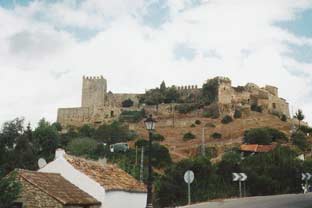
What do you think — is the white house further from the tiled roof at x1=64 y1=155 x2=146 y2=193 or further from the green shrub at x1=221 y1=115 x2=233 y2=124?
the green shrub at x1=221 y1=115 x2=233 y2=124

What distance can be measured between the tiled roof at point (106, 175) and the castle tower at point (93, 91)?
88138 mm

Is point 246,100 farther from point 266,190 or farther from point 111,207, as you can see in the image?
point 111,207

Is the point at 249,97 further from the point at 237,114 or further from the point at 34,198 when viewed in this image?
the point at 34,198

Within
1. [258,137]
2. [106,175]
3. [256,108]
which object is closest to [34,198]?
[106,175]

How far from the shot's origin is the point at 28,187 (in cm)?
2023

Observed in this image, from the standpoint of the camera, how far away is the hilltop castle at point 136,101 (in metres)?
106

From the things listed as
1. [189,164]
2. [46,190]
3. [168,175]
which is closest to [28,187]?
[46,190]

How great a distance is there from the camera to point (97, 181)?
22516 millimetres

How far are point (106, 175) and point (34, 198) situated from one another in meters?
5.20

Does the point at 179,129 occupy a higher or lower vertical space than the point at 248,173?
higher

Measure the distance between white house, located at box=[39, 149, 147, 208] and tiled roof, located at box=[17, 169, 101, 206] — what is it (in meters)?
0.33

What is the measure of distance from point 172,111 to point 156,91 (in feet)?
29.9

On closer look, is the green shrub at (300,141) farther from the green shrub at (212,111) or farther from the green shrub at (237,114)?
the green shrub at (212,111)

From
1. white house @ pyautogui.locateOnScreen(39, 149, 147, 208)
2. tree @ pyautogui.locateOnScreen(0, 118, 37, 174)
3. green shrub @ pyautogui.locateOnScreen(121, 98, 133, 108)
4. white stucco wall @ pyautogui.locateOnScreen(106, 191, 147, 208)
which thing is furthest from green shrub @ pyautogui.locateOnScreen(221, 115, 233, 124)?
white house @ pyautogui.locateOnScreen(39, 149, 147, 208)
